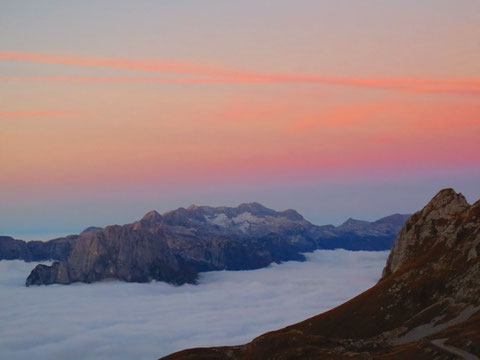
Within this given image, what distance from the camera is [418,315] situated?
189750 mm

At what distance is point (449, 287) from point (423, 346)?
73.4 meters

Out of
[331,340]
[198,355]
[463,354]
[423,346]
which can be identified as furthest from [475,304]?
[198,355]

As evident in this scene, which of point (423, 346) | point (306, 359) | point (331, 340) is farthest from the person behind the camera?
point (331, 340)

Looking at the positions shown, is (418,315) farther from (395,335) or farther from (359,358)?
(359,358)

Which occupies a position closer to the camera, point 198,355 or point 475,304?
point 475,304

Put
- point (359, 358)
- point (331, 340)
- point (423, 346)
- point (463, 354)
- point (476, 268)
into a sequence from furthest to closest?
point (476, 268) → point (331, 340) → point (359, 358) → point (423, 346) → point (463, 354)

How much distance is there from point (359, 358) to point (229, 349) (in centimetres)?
5499

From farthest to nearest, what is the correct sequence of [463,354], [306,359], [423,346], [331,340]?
[331,340]
[306,359]
[423,346]
[463,354]

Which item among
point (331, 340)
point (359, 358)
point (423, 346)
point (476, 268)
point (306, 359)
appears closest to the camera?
point (423, 346)

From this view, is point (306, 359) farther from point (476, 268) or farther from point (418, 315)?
point (476, 268)

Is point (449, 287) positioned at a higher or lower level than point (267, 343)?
higher

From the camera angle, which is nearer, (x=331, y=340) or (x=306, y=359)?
(x=306, y=359)

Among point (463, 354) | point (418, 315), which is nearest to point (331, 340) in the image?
point (418, 315)

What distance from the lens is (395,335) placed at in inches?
7274
